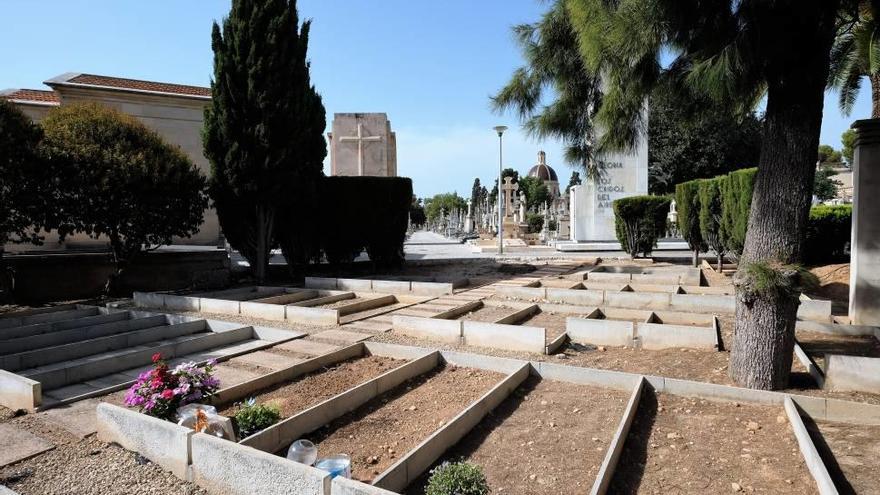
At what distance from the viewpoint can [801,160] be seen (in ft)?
15.2

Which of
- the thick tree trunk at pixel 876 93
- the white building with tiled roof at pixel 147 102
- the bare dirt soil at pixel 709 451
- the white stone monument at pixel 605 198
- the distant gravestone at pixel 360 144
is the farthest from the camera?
the white stone monument at pixel 605 198

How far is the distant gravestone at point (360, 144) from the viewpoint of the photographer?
73.0 feet

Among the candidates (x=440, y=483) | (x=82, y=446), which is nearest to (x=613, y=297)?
(x=440, y=483)

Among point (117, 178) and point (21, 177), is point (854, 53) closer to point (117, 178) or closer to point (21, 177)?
point (117, 178)

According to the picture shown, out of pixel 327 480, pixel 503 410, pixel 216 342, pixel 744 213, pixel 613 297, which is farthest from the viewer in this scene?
pixel 744 213

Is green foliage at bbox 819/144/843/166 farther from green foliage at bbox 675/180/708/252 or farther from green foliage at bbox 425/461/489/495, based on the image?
green foliage at bbox 425/461/489/495

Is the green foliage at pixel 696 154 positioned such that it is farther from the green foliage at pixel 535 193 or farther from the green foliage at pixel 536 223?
the green foliage at pixel 535 193

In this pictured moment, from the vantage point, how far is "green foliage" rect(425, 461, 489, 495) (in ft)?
8.95

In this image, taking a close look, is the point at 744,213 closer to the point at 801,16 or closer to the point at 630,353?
the point at 630,353

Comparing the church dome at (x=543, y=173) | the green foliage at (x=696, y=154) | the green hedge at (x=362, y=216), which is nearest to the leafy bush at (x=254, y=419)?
the green hedge at (x=362, y=216)

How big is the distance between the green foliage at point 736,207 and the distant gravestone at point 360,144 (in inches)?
545

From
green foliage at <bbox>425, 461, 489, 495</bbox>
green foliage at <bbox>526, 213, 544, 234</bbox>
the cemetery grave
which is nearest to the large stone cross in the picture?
the cemetery grave

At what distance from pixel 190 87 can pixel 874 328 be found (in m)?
26.8

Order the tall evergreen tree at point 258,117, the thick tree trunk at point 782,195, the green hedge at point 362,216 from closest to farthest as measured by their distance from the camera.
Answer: the thick tree trunk at point 782,195
the tall evergreen tree at point 258,117
the green hedge at point 362,216
